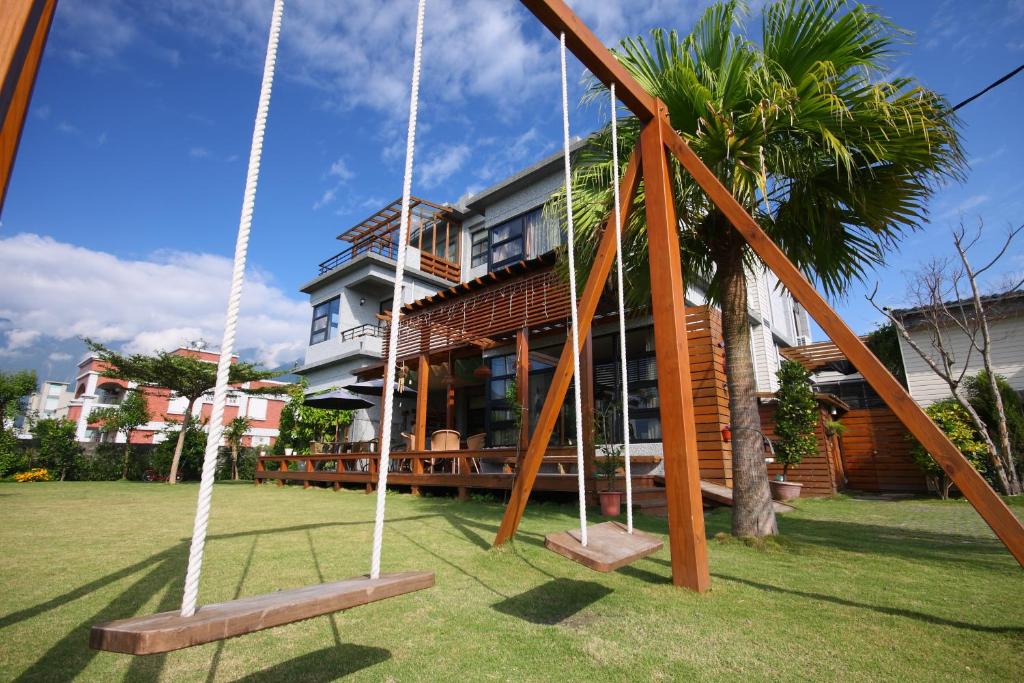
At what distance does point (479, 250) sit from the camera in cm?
1884

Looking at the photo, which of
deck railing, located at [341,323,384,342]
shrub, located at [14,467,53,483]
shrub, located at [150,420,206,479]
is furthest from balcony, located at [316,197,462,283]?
shrub, located at [14,467,53,483]

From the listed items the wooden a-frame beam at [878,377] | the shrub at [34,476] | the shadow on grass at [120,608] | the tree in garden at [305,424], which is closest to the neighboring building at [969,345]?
the wooden a-frame beam at [878,377]

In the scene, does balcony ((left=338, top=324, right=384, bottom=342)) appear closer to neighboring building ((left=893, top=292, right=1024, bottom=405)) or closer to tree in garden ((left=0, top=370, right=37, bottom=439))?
tree in garden ((left=0, top=370, right=37, bottom=439))

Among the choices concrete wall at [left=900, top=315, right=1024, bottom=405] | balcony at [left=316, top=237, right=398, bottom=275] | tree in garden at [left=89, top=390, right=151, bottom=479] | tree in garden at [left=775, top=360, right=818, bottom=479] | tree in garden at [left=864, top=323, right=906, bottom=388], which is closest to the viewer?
tree in garden at [left=775, top=360, right=818, bottom=479]

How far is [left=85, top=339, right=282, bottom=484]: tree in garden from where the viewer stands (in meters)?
16.4

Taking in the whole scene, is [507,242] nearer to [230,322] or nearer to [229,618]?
[230,322]

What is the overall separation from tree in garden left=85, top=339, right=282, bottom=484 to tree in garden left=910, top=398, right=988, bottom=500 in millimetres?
19282

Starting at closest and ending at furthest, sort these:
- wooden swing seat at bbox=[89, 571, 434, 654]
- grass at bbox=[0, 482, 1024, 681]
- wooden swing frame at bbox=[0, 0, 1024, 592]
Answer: wooden swing seat at bbox=[89, 571, 434, 654], grass at bbox=[0, 482, 1024, 681], wooden swing frame at bbox=[0, 0, 1024, 592]

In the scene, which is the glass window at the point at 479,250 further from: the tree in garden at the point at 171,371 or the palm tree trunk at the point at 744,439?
the palm tree trunk at the point at 744,439

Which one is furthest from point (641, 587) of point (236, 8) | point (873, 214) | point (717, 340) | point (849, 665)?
point (717, 340)

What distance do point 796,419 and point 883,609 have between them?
7.52m

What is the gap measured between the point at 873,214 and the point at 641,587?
16.2 ft

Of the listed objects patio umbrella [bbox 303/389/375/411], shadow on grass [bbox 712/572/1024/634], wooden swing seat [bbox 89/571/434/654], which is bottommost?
shadow on grass [bbox 712/572/1024/634]

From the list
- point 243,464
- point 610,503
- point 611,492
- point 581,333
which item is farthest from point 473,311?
point 243,464
